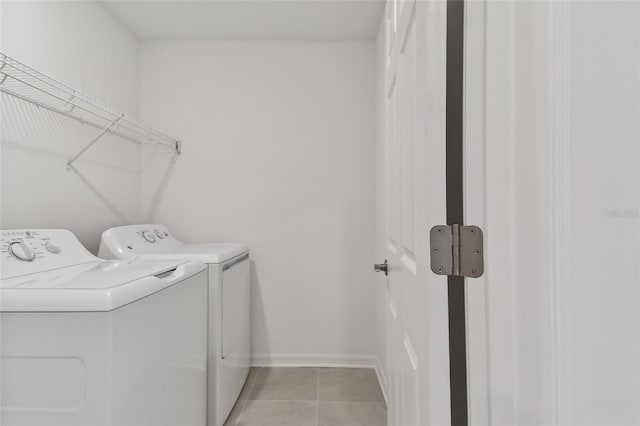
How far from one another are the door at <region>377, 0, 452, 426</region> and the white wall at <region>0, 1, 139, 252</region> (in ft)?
5.36

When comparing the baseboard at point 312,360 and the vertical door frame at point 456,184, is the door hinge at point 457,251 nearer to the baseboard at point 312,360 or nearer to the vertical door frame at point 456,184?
the vertical door frame at point 456,184

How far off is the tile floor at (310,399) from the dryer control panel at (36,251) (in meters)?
1.14

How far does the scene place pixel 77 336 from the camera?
81 cm

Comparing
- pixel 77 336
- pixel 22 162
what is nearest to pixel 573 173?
pixel 77 336

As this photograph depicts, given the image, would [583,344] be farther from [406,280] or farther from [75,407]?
[75,407]

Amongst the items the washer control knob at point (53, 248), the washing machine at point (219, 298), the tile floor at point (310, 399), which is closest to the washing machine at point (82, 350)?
the washer control knob at point (53, 248)

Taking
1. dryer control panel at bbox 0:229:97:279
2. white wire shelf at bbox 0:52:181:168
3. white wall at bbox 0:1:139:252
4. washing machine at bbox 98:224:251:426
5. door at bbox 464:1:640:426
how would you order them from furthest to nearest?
washing machine at bbox 98:224:251:426, white wall at bbox 0:1:139:252, white wire shelf at bbox 0:52:181:168, dryer control panel at bbox 0:229:97:279, door at bbox 464:1:640:426

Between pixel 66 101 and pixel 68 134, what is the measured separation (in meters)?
0.32

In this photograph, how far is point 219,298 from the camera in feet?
5.06

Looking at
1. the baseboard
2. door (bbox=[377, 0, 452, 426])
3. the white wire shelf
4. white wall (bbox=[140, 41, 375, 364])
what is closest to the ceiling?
white wall (bbox=[140, 41, 375, 364])

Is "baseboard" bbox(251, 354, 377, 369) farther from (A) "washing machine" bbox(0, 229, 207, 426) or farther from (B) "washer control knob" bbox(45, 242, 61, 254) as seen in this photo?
(B) "washer control knob" bbox(45, 242, 61, 254)

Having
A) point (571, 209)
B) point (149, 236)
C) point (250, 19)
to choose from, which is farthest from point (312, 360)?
point (250, 19)

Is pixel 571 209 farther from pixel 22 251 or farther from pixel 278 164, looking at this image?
pixel 278 164

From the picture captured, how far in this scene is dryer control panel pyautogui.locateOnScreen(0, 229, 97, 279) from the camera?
1084mm
